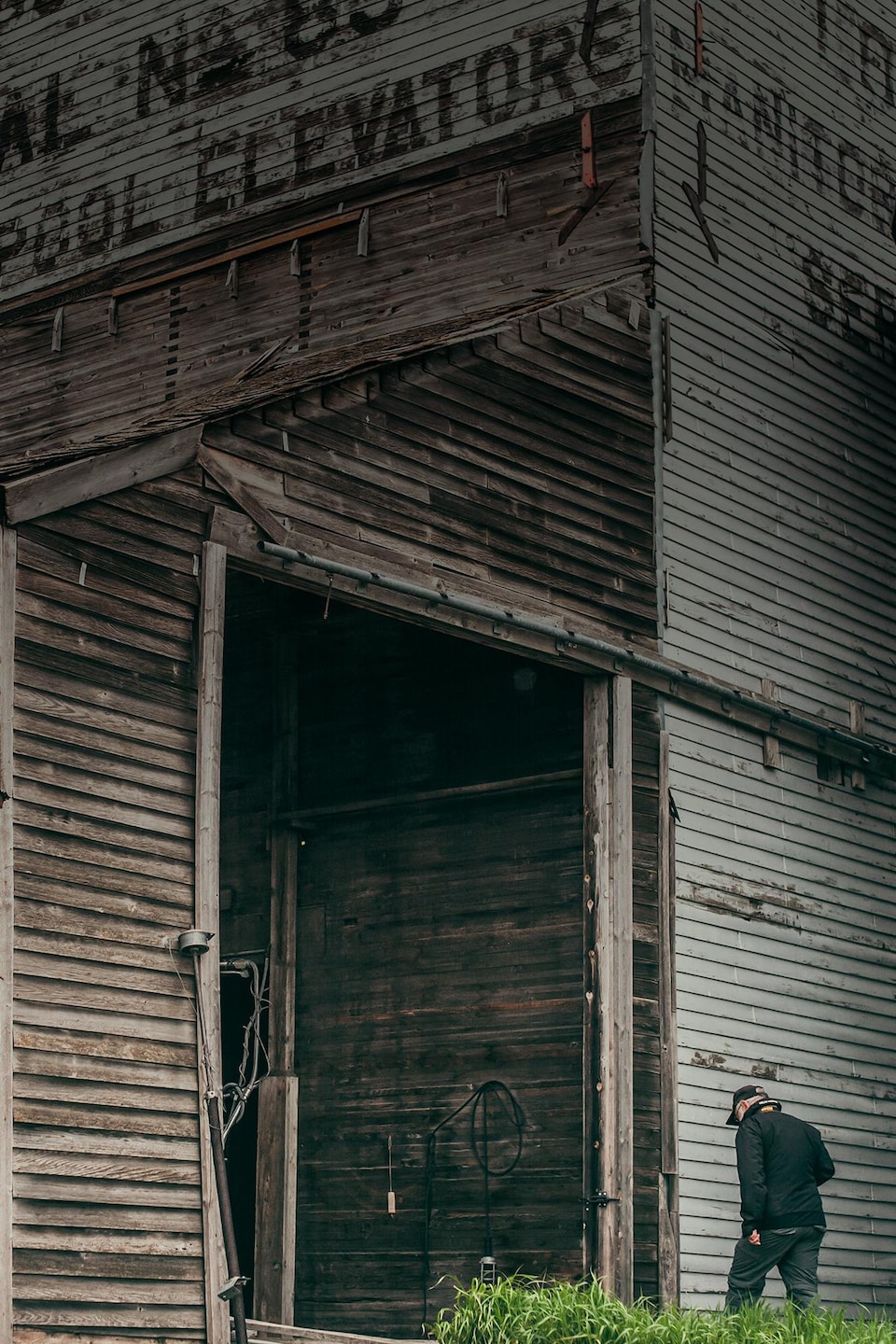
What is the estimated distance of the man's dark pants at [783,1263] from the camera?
11070mm

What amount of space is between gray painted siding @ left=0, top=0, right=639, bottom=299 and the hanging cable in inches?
296

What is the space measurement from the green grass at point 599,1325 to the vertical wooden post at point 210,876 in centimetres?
125

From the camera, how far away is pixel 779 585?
1460cm

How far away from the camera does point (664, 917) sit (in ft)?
41.7

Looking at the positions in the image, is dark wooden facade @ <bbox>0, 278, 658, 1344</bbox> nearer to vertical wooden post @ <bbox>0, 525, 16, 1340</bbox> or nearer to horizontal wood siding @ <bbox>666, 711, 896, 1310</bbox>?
vertical wooden post @ <bbox>0, 525, 16, 1340</bbox>

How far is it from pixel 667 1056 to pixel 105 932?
443 centimetres

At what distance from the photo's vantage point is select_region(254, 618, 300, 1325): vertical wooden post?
1374cm

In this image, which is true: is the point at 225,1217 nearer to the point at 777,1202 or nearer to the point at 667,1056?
the point at 777,1202

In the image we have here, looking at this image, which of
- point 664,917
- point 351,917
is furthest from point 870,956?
point 351,917

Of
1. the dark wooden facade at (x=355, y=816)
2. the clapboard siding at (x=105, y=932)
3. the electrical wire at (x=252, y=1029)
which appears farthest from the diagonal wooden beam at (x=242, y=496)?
the electrical wire at (x=252, y=1029)

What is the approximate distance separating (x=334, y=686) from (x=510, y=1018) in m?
3.10

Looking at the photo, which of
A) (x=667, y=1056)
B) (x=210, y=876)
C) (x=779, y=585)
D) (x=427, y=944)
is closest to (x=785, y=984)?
(x=667, y=1056)

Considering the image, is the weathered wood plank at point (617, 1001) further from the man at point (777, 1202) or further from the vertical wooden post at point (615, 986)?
the man at point (777, 1202)

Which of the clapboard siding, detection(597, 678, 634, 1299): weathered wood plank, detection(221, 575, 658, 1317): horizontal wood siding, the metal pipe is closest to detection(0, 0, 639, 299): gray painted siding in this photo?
detection(221, 575, 658, 1317): horizontal wood siding
